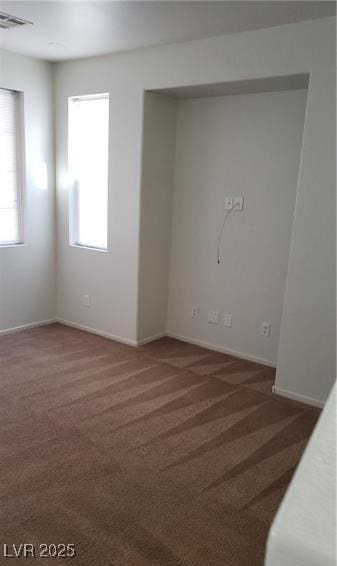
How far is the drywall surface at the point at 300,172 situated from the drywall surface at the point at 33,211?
0.15 meters

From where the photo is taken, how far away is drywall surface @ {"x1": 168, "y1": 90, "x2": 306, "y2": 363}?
11.7 ft

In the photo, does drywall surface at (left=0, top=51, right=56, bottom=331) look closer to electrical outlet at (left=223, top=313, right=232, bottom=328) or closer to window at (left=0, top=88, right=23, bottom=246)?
window at (left=0, top=88, right=23, bottom=246)

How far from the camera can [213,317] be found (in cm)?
419

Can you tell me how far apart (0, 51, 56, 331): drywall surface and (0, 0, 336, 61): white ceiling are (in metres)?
0.51

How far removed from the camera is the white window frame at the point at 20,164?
4113mm

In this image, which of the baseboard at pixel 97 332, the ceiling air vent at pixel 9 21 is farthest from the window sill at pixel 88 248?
the ceiling air vent at pixel 9 21

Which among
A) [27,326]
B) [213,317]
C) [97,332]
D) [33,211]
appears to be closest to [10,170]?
[33,211]

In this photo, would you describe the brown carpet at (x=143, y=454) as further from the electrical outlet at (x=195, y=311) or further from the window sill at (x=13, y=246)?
the window sill at (x=13, y=246)

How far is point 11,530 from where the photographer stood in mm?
1961

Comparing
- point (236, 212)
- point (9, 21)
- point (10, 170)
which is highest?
point (9, 21)

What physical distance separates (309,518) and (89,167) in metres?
4.25

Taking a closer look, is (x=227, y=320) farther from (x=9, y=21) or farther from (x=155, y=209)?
(x=9, y=21)

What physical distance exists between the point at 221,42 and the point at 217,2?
26.5 inches

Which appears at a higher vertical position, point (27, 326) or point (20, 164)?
point (20, 164)
